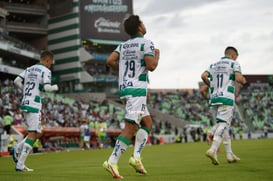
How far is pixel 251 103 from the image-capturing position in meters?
69.4

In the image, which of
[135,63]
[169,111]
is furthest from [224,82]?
[169,111]

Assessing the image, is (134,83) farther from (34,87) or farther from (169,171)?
(34,87)

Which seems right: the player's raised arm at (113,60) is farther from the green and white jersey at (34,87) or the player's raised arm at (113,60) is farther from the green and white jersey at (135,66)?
the green and white jersey at (34,87)

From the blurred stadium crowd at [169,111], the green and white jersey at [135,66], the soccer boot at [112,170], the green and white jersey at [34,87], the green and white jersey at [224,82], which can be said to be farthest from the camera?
the blurred stadium crowd at [169,111]

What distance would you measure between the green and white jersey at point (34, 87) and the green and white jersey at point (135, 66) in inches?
118

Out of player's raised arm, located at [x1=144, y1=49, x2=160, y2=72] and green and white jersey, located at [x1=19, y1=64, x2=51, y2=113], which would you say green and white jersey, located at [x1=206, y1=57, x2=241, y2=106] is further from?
green and white jersey, located at [x1=19, y1=64, x2=51, y2=113]

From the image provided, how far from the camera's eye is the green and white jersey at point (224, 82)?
1052 cm

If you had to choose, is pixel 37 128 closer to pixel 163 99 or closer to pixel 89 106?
pixel 89 106

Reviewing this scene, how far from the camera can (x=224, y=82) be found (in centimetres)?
1062

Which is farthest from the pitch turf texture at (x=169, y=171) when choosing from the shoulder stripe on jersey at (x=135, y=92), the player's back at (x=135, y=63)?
the player's back at (x=135, y=63)

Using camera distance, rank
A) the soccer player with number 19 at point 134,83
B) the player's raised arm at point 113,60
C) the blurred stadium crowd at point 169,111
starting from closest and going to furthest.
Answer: the soccer player with number 19 at point 134,83, the player's raised arm at point 113,60, the blurred stadium crowd at point 169,111

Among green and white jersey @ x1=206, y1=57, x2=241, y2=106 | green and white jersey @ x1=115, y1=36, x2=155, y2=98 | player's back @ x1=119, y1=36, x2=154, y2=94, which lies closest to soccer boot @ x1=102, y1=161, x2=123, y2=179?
green and white jersey @ x1=115, y1=36, x2=155, y2=98

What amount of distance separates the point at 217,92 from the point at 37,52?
53.1 m

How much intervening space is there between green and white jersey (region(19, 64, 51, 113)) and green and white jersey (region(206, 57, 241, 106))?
3.61 metres
